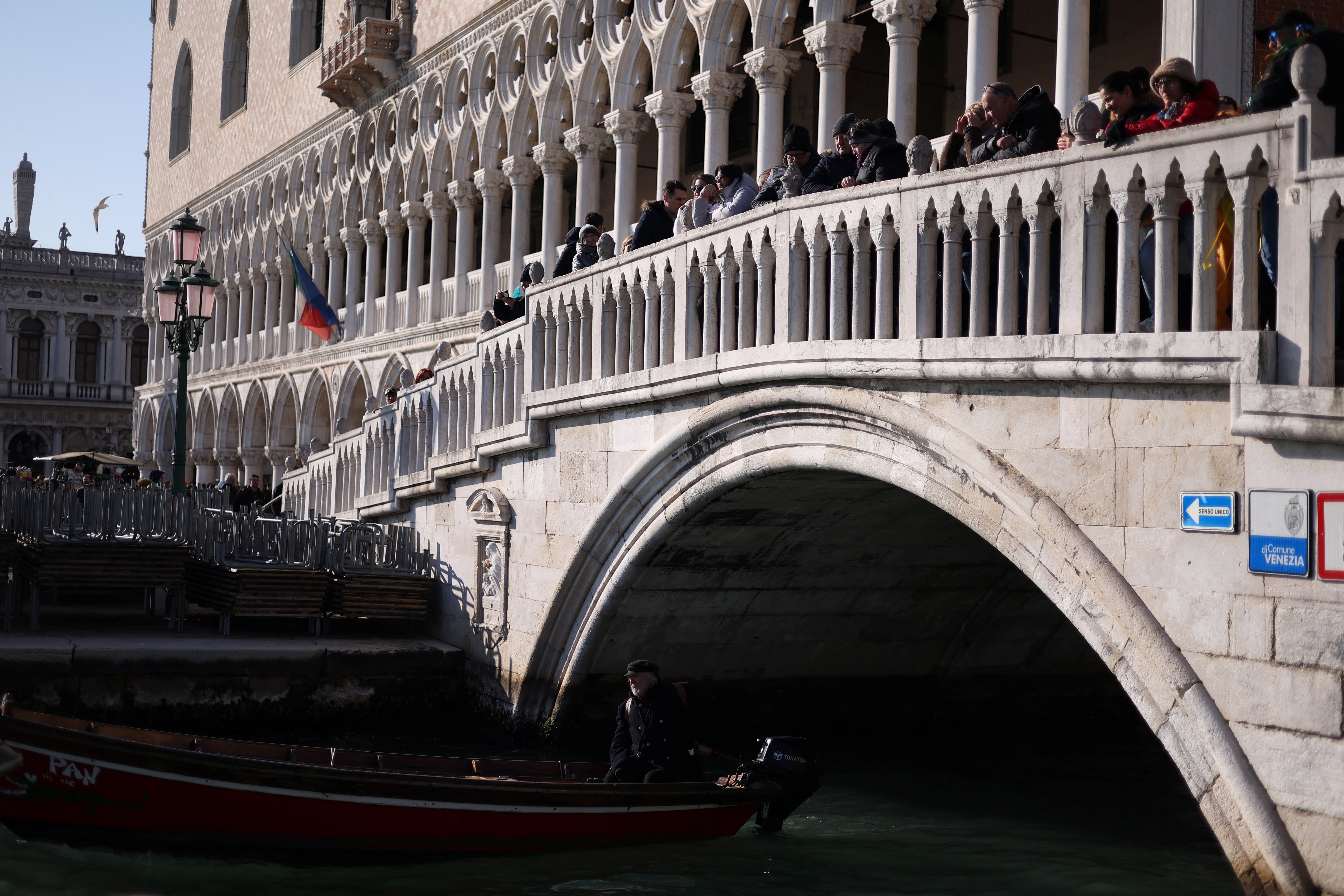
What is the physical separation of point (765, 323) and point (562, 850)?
9.17 ft

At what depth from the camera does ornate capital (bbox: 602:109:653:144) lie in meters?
13.3

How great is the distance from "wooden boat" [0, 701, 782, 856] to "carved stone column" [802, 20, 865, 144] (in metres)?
5.44

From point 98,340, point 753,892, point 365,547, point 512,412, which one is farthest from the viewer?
point 98,340

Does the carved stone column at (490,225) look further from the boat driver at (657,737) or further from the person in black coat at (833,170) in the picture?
the person in black coat at (833,170)

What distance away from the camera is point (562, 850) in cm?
721

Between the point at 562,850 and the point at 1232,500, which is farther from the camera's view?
the point at 562,850

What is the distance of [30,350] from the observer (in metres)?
41.3

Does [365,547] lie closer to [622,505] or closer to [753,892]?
[622,505]

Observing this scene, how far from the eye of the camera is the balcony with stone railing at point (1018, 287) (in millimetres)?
4262

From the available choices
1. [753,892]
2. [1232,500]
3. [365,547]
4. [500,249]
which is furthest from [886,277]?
[500,249]

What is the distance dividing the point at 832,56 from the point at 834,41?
0.37 feet

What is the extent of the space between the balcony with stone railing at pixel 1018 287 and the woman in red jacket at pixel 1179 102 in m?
0.14

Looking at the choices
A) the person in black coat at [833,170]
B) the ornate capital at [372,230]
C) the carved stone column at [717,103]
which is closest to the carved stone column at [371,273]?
the ornate capital at [372,230]

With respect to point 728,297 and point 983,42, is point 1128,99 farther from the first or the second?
point 983,42
